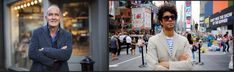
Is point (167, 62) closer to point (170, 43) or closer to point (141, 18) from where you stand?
point (170, 43)

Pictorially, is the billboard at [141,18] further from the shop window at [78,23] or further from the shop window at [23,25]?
the shop window at [23,25]

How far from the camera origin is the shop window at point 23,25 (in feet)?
28.9

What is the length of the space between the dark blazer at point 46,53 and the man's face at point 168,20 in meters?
0.84

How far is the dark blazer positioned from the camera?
375 centimetres

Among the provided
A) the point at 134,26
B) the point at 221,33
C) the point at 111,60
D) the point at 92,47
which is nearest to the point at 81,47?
the point at 92,47

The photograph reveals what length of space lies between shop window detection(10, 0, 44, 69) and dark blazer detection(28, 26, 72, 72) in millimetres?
4794

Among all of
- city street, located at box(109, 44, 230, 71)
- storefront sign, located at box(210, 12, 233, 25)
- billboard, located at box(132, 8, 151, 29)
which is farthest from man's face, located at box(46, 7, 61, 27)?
storefront sign, located at box(210, 12, 233, 25)

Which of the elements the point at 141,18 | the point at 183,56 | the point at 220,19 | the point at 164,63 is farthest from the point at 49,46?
the point at 220,19

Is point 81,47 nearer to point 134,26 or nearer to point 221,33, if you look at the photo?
point 134,26

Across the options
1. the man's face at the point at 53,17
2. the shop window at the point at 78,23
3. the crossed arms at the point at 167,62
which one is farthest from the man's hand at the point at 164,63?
the shop window at the point at 78,23

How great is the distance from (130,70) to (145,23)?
0.97 m

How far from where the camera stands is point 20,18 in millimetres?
9727

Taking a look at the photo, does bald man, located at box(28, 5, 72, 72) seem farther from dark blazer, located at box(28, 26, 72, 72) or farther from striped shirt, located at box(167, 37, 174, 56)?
striped shirt, located at box(167, 37, 174, 56)

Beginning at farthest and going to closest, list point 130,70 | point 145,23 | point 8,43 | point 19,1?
1. point 8,43
2. point 19,1
3. point 130,70
4. point 145,23
